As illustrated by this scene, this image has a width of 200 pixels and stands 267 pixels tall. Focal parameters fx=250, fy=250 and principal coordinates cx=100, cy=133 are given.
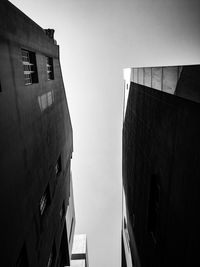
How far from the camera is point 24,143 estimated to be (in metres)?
15.4

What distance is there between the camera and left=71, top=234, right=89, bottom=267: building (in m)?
53.6

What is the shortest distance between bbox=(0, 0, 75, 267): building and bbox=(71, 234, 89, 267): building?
112 feet

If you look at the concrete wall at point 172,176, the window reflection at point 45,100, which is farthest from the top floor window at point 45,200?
the concrete wall at point 172,176

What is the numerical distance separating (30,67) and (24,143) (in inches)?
278

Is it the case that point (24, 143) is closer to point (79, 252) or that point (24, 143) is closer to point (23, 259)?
point (23, 259)

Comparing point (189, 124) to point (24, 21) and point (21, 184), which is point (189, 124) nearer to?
point (21, 184)

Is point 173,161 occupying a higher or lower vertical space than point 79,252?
higher

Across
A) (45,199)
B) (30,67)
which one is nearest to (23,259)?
(45,199)

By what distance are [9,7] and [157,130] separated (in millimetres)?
12206

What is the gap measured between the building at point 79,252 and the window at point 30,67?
148 ft

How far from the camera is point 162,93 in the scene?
53.9 feet

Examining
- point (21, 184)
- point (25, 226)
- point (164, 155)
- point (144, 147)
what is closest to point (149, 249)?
point (144, 147)

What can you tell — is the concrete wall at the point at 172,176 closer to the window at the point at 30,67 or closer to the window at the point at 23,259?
the window at the point at 23,259

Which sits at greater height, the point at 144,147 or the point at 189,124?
the point at 189,124
